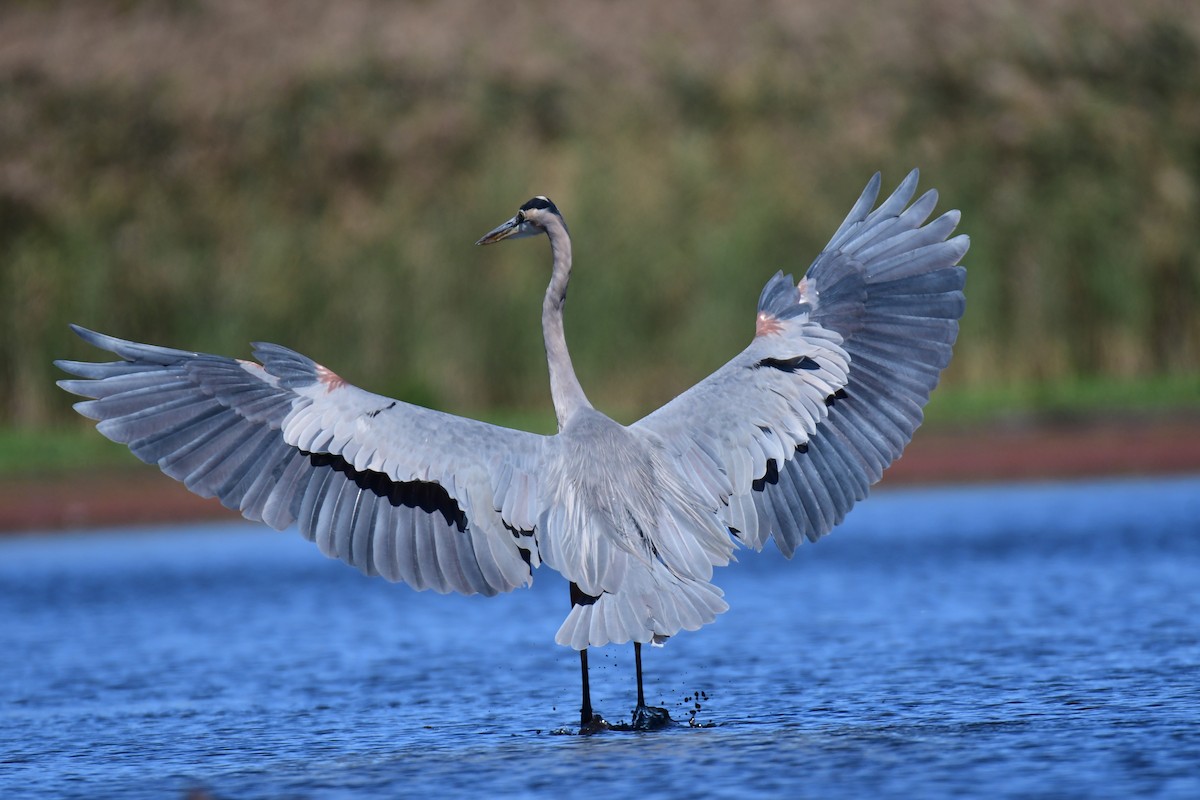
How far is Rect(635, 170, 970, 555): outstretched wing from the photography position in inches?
283

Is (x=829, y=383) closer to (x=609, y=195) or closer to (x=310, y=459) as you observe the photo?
(x=310, y=459)

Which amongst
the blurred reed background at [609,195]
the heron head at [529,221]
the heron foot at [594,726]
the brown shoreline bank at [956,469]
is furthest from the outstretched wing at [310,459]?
the blurred reed background at [609,195]

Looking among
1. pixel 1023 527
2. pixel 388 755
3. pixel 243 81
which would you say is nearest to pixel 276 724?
pixel 388 755

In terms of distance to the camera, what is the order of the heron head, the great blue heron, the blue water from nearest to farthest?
the blue water, the great blue heron, the heron head

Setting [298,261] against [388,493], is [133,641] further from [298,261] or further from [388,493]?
[298,261]

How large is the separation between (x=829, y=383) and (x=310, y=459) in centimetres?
208

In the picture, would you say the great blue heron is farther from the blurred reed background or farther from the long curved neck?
the blurred reed background

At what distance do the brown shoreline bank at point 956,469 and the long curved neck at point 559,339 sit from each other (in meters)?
8.54

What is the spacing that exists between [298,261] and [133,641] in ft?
33.2

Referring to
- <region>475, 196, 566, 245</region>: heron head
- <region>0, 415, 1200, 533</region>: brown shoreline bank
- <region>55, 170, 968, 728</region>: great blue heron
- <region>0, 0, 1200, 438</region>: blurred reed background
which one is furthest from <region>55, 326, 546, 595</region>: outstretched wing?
<region>0, 0, 1200, 438</region>: blurred reed background

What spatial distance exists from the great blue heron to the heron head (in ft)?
2.96

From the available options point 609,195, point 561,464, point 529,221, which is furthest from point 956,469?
point 561,464

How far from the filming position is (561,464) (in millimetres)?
7055

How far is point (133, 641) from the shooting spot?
408 inches
